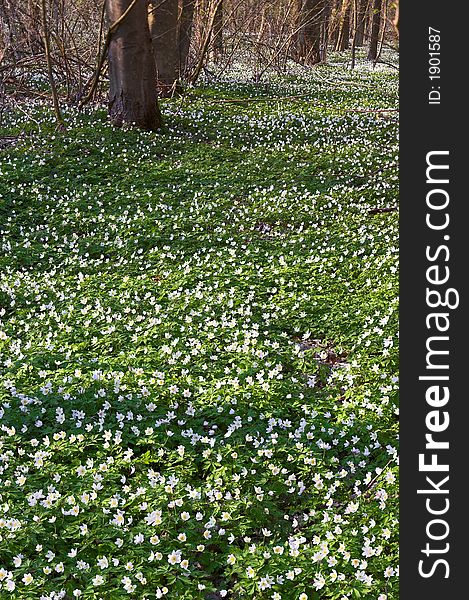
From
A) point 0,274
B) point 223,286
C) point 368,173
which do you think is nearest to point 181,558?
point 223,286

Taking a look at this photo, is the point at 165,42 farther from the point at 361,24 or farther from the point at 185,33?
the point at 361,24

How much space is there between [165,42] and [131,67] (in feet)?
14.9

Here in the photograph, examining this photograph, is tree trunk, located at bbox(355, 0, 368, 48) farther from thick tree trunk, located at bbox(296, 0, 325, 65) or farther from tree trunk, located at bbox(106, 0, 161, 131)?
tree trunk, located at bbox(106, 0, 161, 131)

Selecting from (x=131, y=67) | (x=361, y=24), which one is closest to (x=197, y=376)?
(x=131, y=67)

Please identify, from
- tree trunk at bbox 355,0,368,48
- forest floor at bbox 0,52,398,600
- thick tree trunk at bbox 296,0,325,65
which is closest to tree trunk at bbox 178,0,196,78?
forest floor at bbox 0,52,398,600

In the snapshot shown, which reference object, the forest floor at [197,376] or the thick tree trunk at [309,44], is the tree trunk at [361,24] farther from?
the forest floor at [197,376]

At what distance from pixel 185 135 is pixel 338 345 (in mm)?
8330

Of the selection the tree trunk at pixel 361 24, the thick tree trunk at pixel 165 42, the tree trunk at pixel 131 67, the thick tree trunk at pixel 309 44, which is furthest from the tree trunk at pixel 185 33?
the tree trunk at pixel 361 24

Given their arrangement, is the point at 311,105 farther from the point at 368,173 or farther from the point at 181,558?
the point at 181,558

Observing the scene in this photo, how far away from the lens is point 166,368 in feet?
18.5

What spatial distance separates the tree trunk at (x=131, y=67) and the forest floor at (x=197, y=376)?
5.36 ft

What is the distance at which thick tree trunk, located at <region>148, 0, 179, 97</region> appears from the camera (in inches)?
616

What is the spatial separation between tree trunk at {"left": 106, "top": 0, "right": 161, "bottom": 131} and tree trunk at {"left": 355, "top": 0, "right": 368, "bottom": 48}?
72.5ft

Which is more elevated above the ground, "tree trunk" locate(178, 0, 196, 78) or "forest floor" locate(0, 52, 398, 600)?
"tree trunk" locate(178, 0, 196, 78)
